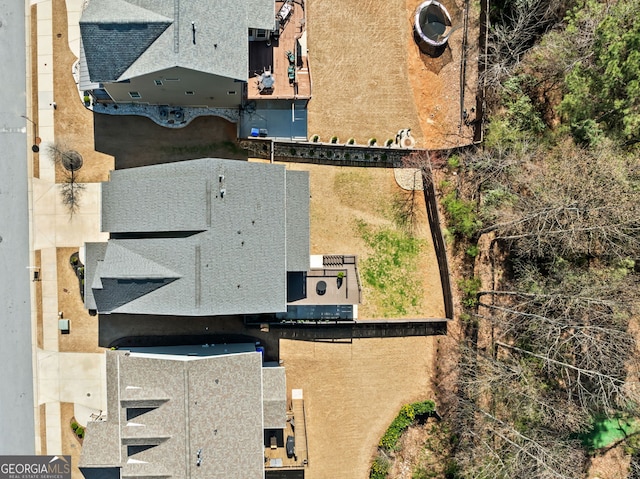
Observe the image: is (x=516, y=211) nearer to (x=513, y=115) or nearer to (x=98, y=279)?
(x=513, y=115)

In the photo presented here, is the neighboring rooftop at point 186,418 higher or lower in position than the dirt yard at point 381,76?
lower

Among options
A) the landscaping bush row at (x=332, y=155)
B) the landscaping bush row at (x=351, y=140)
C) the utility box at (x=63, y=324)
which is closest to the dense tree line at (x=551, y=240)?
the landscaping bush row at (x=351, y=140)

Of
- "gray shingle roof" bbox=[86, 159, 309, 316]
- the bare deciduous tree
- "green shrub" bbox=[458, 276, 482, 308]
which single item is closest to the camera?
"gray shingle roof" bbox=[86, 159, 309, 316]

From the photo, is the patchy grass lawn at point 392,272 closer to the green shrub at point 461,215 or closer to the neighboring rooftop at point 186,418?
the green shrub at point 461,215

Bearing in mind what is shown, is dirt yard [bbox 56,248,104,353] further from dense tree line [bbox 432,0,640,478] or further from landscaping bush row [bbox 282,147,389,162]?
dense tree line [bbox 432,0,640,478]

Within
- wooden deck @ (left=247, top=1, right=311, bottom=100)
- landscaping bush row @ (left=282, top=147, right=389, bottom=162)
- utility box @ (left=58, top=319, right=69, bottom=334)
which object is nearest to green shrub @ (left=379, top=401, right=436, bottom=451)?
landscaping bush row @ (left=282, top=147, right=389, bottom=162)

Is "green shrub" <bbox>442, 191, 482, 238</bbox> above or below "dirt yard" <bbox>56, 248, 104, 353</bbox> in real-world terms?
above

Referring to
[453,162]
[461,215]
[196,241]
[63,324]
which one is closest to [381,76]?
[453,162]
